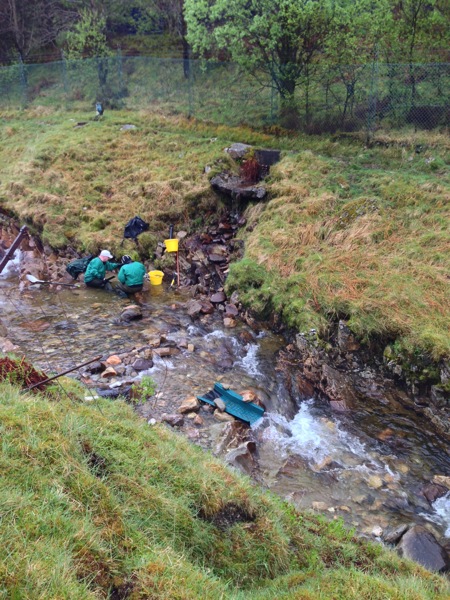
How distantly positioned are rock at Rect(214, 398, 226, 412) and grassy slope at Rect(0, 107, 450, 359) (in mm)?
2542

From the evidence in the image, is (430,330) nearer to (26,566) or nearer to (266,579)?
(266,579)

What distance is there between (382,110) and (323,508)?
43.1 ft

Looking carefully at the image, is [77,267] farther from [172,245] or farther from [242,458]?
[242,458]

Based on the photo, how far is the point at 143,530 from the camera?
3.86m

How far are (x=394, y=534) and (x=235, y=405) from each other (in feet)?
9.78

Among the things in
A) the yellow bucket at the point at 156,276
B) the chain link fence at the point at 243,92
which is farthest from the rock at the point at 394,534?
the chain link fence at the point at 243,92

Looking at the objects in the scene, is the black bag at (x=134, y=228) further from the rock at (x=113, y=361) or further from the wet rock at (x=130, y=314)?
the rock at (x=113, y=361)

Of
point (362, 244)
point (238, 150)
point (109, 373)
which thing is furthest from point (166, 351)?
point (238, 150)

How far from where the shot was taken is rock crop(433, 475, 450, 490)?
6.44 meters

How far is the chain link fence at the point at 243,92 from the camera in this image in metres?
14.7

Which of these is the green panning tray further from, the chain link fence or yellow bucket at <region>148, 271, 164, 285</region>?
the chain link fence

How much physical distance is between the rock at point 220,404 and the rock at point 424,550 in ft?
10.1

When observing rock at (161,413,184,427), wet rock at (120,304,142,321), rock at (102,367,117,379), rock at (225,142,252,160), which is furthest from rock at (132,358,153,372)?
rock at (225,142,252,160)

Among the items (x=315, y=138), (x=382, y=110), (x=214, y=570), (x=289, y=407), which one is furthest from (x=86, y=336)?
(x=382, y=110)
